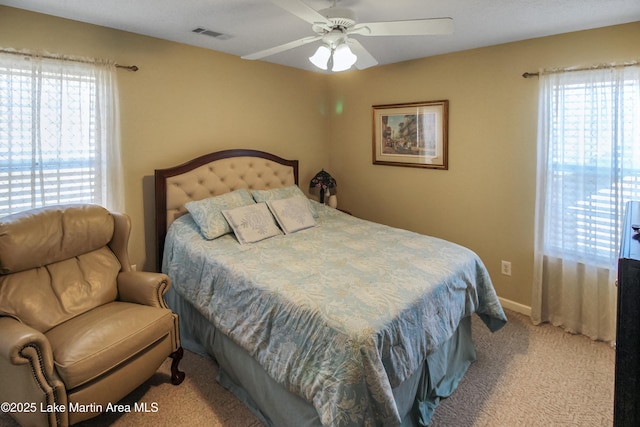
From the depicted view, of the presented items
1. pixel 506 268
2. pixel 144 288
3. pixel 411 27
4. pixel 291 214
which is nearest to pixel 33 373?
pixel 144 288

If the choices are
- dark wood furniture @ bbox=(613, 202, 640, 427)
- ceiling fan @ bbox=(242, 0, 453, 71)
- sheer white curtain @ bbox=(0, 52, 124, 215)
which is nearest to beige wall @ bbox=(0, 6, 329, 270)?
sheer white curtain @ bbox=(0, 52, 124, 215)

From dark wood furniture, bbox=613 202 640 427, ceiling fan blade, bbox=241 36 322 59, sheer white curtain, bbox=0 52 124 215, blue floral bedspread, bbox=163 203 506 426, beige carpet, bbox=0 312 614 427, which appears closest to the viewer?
dark wood furniture, bbox=613 202 640 427

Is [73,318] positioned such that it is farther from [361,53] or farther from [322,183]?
[322,183]

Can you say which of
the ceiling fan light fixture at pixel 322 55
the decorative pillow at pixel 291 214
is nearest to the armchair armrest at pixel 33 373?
the decorative pillow at pixel 291 214

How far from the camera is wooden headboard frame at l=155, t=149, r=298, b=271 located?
3053mm

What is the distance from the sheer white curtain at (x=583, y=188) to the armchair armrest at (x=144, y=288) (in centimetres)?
297

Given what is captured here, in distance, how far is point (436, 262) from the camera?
231cm

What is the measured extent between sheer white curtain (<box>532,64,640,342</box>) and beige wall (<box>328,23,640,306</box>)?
13 centimetres

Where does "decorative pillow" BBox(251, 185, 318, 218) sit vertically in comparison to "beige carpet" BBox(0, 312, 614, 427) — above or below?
above

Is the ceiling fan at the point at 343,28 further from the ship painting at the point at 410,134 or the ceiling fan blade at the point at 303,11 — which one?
the ship painting at the point at 410,134

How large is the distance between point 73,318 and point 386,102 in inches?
135

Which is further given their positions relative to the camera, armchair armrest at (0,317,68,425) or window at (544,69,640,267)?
window at (544,69,640,267)

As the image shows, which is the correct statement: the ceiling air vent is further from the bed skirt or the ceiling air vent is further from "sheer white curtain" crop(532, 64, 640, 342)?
"sheer white curtain" crop(532, 64, 640, 342)

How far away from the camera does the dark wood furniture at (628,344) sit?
111 centimetres
